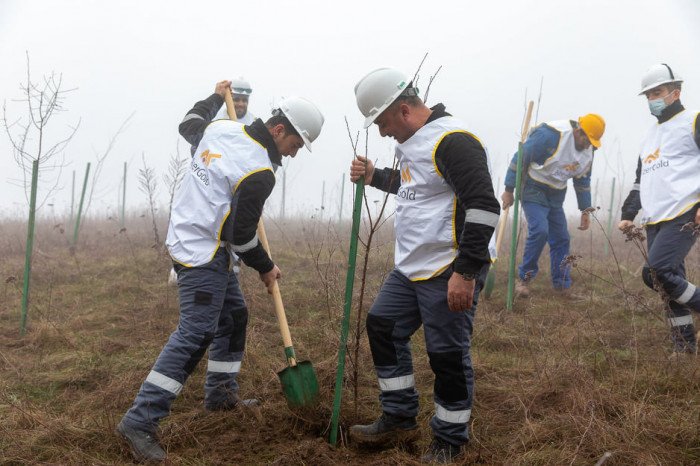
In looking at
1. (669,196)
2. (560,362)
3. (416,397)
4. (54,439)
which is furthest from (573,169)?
(54,439)

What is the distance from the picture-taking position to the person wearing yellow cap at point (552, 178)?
5.75m

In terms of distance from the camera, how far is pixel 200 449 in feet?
8.87

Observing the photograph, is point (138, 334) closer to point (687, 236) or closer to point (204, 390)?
point (204, 390)

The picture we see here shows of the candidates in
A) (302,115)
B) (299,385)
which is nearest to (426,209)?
(302,115)

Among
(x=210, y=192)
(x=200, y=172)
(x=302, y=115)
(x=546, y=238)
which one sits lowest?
(x=546, y=238)

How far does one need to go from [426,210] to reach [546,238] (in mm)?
3879

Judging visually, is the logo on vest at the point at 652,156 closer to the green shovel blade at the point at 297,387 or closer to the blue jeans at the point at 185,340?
the green shovel blade at the point at 297,387

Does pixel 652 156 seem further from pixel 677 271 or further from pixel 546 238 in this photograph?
pixel 546 238

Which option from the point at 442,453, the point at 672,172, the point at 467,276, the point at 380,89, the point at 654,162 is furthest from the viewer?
the point at 654,162

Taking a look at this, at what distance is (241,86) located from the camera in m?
5.69

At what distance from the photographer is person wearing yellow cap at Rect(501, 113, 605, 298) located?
18.9 feet

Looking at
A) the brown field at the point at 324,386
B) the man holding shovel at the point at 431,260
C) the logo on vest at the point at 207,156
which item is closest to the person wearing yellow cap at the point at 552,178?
the brown field at the point at 324,386

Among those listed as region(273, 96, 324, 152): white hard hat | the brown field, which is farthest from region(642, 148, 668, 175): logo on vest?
region(273, 96, 324, 152): white hard hat

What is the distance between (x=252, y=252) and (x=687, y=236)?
3.02 meters
